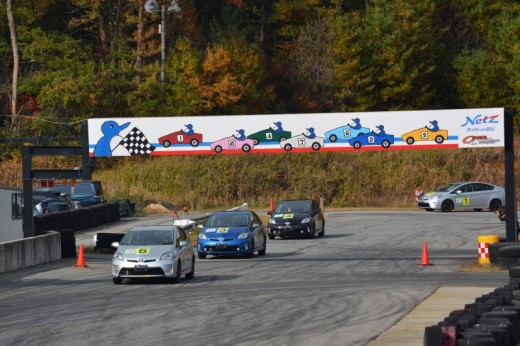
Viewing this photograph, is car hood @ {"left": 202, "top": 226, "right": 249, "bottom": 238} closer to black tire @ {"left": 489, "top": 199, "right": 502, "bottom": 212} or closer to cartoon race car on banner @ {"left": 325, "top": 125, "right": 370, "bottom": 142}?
cartoon race car on banner @ {"left": 325, "top": 125, "right": 370, "bottom": 142}

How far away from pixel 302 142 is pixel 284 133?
629 millimetres

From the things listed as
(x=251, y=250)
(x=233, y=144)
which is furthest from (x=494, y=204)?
(x=233, y=144)

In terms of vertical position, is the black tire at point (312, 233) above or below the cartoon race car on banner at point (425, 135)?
below

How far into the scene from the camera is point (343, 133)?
3325 centimetres

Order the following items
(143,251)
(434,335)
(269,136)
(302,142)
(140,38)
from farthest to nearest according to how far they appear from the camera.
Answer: (140,38), (302,142), (269,136), (143,251), (434,335)

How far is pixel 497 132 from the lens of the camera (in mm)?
32781

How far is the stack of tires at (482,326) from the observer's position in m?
12.1

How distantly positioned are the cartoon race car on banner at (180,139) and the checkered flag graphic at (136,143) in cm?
43

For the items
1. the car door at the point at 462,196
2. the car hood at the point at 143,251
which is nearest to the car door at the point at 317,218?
the car door at the point at 462,196

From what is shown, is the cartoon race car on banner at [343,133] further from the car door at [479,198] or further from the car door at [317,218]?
the car door at [479,198]

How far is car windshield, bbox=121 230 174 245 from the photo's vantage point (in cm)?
2711

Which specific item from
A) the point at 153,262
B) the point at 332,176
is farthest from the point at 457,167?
the point at 153,262

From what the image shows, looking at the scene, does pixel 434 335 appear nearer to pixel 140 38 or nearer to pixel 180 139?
pixel 180 139

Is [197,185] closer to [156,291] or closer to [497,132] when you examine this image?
[497,132]
